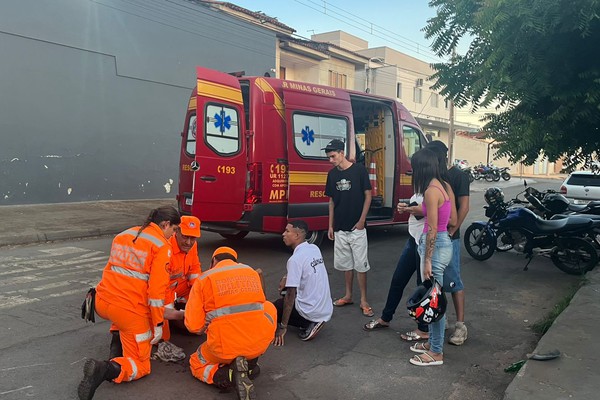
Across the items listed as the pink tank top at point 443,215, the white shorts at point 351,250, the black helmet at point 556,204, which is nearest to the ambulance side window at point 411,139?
the black helmet at point 556,204

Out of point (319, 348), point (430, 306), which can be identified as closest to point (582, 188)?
point (430, 306)

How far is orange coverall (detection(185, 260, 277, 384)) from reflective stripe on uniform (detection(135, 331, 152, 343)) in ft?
1.27

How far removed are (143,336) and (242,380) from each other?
815mm

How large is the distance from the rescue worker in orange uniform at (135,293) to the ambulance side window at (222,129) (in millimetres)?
3561

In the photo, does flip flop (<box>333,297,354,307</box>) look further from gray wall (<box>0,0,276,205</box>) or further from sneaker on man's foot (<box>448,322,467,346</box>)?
gray wall (<box>0,0,276,205</box>)

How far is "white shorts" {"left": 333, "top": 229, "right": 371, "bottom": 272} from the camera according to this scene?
5.21 m

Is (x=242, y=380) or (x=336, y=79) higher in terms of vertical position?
(x=336, y=79)

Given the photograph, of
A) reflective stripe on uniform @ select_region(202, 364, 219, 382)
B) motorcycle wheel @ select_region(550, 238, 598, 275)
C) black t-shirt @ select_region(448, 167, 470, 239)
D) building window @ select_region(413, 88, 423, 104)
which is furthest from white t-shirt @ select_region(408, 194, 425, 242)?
building window @ select_region(413, 88, 423, 104)

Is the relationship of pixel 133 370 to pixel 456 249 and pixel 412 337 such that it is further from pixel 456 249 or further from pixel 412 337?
pixel 456 249

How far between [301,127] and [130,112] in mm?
8563

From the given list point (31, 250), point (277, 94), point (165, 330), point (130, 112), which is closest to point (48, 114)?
point (130, 112)

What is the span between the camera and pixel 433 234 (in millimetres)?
3826

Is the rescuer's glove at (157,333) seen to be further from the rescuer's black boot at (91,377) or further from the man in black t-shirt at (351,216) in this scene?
the man in black t-shirt at (351,216)

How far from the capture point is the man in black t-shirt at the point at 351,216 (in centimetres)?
521
